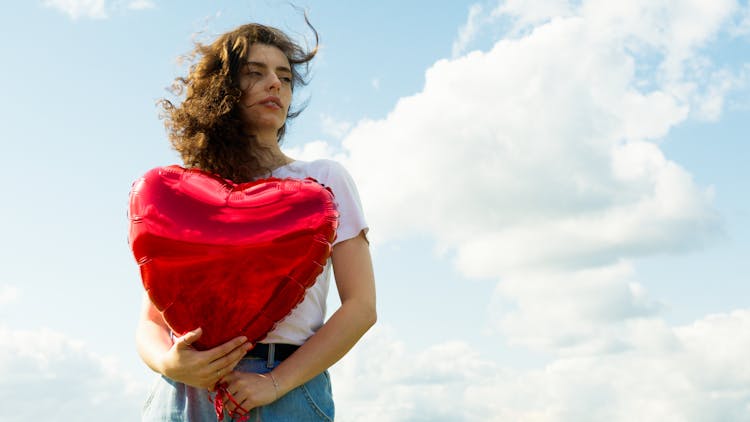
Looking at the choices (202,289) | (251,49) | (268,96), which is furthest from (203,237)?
(251,49)

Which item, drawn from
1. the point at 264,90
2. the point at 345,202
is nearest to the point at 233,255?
the point at 345,202

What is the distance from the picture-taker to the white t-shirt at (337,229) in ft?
12.4

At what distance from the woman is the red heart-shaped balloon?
0.13 metres

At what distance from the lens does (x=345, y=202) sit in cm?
392

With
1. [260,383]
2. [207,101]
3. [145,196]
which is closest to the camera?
[260,383]

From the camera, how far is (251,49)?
14.3 ft

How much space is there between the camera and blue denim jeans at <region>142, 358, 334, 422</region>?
3656 mm

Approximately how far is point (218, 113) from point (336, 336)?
129cm

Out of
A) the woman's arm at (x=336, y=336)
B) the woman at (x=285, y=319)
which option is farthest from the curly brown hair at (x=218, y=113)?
the woman's arm at (x=336, y=336)

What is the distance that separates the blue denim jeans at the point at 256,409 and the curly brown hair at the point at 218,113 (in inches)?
39.8

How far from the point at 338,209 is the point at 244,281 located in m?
0.57

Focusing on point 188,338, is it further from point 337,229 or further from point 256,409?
point 337,229

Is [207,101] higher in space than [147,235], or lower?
higher

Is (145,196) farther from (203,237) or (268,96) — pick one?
(268,96)
